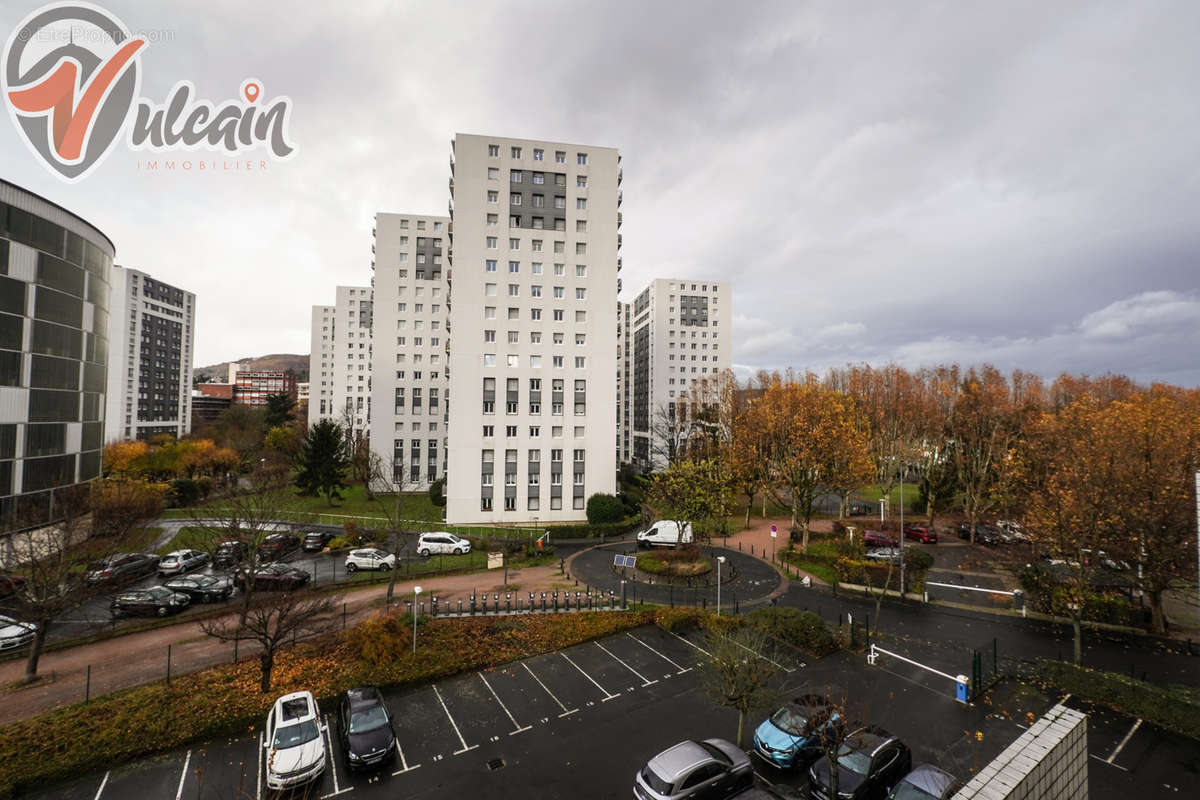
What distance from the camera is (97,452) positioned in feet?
122

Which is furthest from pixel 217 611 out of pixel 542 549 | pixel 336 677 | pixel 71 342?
pixel 71 342

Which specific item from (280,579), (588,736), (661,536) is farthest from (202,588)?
(661,536)

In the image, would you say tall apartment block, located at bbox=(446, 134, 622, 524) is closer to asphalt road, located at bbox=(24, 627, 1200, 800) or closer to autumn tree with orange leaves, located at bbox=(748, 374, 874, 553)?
autumn tree with orange leaves, located at bbox=(748, 374, 874, 553)

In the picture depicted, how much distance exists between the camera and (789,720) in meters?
13.6

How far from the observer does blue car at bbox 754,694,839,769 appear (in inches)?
499

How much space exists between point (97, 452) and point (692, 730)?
48.3 meters

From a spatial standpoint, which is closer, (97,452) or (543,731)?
(543,731)

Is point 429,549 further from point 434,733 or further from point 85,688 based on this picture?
point 434,733

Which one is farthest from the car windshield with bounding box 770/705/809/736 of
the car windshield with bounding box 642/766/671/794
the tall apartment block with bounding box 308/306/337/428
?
the tall apartment block with bounding box 308/306/337/428

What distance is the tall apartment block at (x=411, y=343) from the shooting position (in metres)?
62.8

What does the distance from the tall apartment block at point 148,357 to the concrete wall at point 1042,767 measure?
11496 cm

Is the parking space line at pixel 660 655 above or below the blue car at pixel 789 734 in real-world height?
below

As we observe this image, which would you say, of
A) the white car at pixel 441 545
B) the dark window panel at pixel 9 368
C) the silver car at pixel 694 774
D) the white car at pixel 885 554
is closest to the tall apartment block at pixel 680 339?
the white car at pixel 441 545

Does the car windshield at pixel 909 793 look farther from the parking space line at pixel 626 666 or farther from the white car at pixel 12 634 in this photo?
the white car at pixel 12 634
